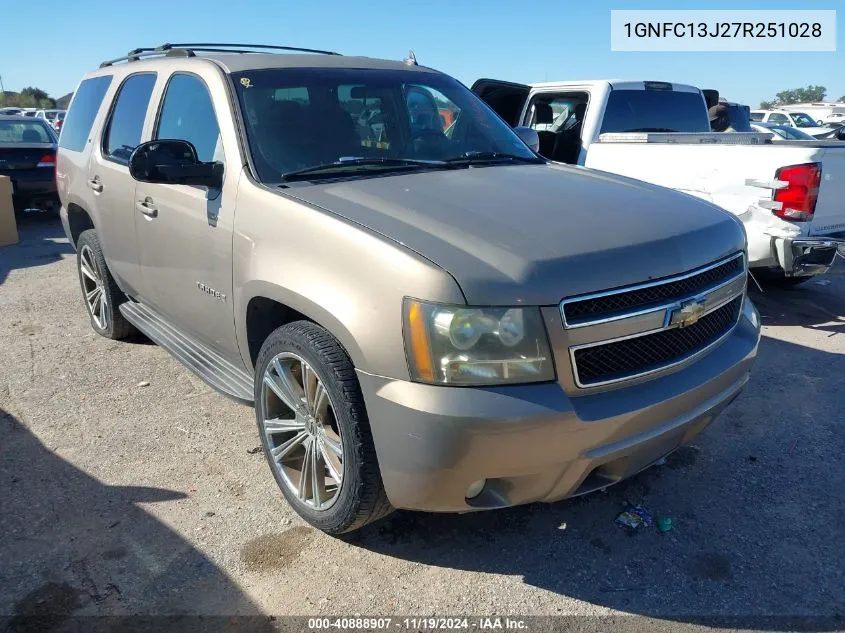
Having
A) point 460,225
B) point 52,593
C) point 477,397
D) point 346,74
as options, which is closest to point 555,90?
point 346,74

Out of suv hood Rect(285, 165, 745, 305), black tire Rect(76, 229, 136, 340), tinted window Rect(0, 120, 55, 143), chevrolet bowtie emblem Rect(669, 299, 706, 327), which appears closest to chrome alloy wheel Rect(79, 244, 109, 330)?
black tire Rect(76, 229, 136, 340)

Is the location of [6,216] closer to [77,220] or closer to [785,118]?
[77,220]

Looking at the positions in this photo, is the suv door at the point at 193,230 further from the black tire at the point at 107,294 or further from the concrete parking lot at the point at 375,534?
the black tire at the point at 107,294

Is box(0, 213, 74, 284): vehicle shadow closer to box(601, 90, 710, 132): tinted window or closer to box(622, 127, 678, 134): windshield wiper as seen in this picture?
box(601, 90, 710, 132): tinted window

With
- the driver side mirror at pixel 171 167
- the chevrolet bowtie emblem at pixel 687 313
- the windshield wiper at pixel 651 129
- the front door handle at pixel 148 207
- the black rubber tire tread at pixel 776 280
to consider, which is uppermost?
the driver side mirror at pixel 171 167

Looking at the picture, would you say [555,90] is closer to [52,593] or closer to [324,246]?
[324,246]

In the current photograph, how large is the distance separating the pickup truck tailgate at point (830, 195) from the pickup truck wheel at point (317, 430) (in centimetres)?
423

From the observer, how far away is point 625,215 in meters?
2.64

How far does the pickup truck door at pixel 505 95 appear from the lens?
749 cm

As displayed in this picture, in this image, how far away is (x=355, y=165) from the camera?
314cm

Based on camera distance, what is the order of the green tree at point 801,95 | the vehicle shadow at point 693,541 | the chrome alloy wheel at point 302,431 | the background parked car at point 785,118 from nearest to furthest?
the vehicle shadow at point 693,541, the chrome alloy wheel at point 302,431, the background parked car at point 785,118, the green tree at point 801,95

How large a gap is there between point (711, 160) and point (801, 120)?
71.8 feet

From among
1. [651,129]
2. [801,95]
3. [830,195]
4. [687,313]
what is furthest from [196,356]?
[801,95]

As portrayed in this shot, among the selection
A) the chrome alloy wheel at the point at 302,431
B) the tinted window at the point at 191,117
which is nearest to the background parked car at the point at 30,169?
the tinted window at the point at 191,117
